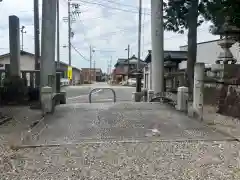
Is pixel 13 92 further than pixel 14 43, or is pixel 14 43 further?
pixel 14 43

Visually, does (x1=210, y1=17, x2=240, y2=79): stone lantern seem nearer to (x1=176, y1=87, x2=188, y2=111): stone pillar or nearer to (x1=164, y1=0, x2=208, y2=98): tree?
(x1=176, y1=87, x2=188, y2=111): stone pillar

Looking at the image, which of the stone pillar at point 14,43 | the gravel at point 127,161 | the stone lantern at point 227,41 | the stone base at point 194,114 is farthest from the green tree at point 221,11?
the stone pillar at point 14,43

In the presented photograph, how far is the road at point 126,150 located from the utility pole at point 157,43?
17.7ft

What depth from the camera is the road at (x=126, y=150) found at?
15.1ft

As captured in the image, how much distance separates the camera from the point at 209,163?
16.4 feet

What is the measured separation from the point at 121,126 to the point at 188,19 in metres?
7.39

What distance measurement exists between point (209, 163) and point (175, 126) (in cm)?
282

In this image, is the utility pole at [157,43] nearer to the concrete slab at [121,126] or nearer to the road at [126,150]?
the concrete slab at [121,126]

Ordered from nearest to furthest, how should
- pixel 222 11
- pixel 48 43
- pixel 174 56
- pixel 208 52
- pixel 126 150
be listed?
pixel 126 150 → pixel 222 11 → pixel 48 43 → pixel 208 52 → pixel 174 56

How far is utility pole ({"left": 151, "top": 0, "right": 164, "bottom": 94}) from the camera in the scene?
1366 cm

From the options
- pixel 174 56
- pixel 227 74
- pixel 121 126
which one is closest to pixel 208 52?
pixel 174 56

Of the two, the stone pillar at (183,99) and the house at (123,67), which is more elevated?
the house at (123,67)

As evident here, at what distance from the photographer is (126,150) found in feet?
18.8

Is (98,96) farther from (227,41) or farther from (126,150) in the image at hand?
(126,150)
